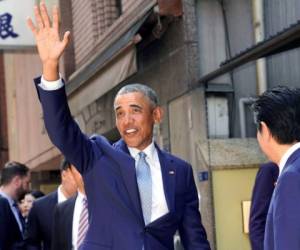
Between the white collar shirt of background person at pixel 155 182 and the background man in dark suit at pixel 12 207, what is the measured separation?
3.05 metres

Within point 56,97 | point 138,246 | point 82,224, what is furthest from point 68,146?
point 82,224

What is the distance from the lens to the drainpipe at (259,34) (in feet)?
30.2

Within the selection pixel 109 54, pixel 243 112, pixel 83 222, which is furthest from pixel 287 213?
pixel 109 54

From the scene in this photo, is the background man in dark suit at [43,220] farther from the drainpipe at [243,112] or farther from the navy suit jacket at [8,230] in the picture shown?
the drainpipe at [243,112]

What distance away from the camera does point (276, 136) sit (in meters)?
3.68

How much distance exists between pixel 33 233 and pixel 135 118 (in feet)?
10.2

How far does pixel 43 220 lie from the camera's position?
7.75m

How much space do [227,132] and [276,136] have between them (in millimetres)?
6105

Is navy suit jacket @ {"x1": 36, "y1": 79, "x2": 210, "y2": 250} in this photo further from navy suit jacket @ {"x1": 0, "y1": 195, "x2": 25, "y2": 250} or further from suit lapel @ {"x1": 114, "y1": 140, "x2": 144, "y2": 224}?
navy suit jacket @ {"x1": 0, "y1": 195, "x2": 25, "y2": 250}

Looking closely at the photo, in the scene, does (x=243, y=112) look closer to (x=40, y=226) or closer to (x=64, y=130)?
(x=40, y=226)

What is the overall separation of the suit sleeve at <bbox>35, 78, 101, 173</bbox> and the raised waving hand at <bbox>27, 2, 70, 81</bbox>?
4.1 inches

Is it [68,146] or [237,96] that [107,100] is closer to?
[237,96]

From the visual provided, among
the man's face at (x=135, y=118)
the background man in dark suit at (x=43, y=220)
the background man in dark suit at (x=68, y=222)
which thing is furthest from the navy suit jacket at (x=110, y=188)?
the background man in dark suit at (x=43, y=220)

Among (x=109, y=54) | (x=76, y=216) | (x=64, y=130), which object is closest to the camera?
(x=64, y=130)
